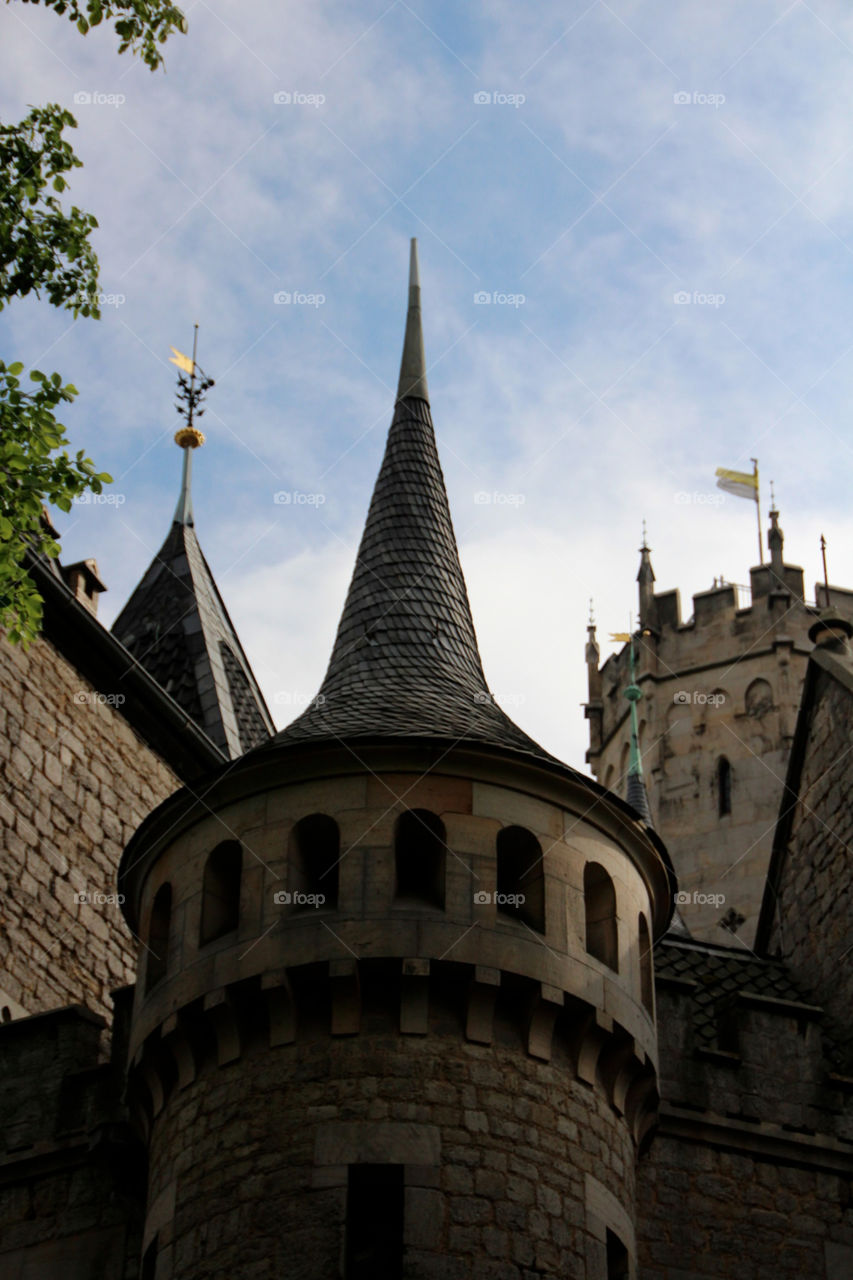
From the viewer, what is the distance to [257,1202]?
43.6 feet

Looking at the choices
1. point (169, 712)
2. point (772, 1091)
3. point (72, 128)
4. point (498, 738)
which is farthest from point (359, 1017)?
point (169, 712)

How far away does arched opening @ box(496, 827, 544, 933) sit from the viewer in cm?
1457

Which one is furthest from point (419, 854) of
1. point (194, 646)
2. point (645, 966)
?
point (194, 646)

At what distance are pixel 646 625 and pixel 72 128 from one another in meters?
38.4

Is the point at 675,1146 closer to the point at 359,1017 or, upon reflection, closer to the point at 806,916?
the point at 359,1017

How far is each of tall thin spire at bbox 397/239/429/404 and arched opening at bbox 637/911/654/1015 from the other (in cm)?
622

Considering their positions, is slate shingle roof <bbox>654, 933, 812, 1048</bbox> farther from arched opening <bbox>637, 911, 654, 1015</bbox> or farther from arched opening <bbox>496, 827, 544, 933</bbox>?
arched opening <bbox>496, 827, 544, 933</bbox>

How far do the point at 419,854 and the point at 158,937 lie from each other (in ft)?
6.33

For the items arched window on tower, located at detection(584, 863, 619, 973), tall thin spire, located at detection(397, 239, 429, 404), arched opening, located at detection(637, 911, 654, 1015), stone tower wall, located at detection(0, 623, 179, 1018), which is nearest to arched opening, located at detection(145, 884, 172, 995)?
arched window on tower, located at detection(584, 863, 619, 973)

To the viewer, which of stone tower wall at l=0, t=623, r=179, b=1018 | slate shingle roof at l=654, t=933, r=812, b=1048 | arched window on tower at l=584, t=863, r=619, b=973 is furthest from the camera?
stone tower wall at l=0, t=623, r=179, b=1018

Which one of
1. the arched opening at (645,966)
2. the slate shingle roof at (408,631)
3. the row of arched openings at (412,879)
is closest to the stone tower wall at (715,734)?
the slate shingle roof at (408,631)

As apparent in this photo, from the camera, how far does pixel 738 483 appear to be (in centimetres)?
5697

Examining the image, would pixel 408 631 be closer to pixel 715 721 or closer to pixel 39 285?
pixel 39 285

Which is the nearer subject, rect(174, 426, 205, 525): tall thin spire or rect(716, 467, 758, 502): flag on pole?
rect(174, 426, 205, 525): tall thin spire
